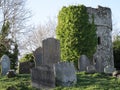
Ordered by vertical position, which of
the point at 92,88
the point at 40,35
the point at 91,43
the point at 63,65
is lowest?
the point at 92,88

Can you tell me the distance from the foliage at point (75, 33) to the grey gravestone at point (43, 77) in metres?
13.3

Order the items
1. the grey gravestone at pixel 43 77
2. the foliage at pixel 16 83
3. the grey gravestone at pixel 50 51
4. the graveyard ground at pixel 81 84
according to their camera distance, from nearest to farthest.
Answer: the graveyard ground at pixel 81 84, the foliage at pixel 16 83, the grey gravestone at pixel 43 77, the grey gravestone at pixel 50 51

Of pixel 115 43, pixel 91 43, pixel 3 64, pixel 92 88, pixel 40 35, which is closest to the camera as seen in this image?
pixel 92 88

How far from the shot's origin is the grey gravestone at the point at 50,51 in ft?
45.1

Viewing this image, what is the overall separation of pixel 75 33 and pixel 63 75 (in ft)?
48.5

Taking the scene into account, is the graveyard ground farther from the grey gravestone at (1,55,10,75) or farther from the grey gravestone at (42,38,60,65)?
the grey gravestone at (1,55,10,75)

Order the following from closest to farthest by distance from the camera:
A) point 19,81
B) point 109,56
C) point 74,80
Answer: point 74,80
point 19,81
point 109,56

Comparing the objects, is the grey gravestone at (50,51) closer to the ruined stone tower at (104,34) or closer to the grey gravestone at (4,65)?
the grey gravestone at (4,65)

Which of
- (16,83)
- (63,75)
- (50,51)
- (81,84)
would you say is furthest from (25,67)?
(81,84)

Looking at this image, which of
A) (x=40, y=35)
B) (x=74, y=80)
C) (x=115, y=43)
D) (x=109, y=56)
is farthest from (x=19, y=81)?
(x=40, y=35)

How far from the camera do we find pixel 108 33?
32594 mm

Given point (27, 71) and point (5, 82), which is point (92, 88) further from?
point (27, 71)

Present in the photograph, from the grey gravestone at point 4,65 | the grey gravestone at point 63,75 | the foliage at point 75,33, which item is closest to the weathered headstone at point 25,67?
the grey gravestone at point 4,65

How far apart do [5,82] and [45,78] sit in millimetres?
1901
